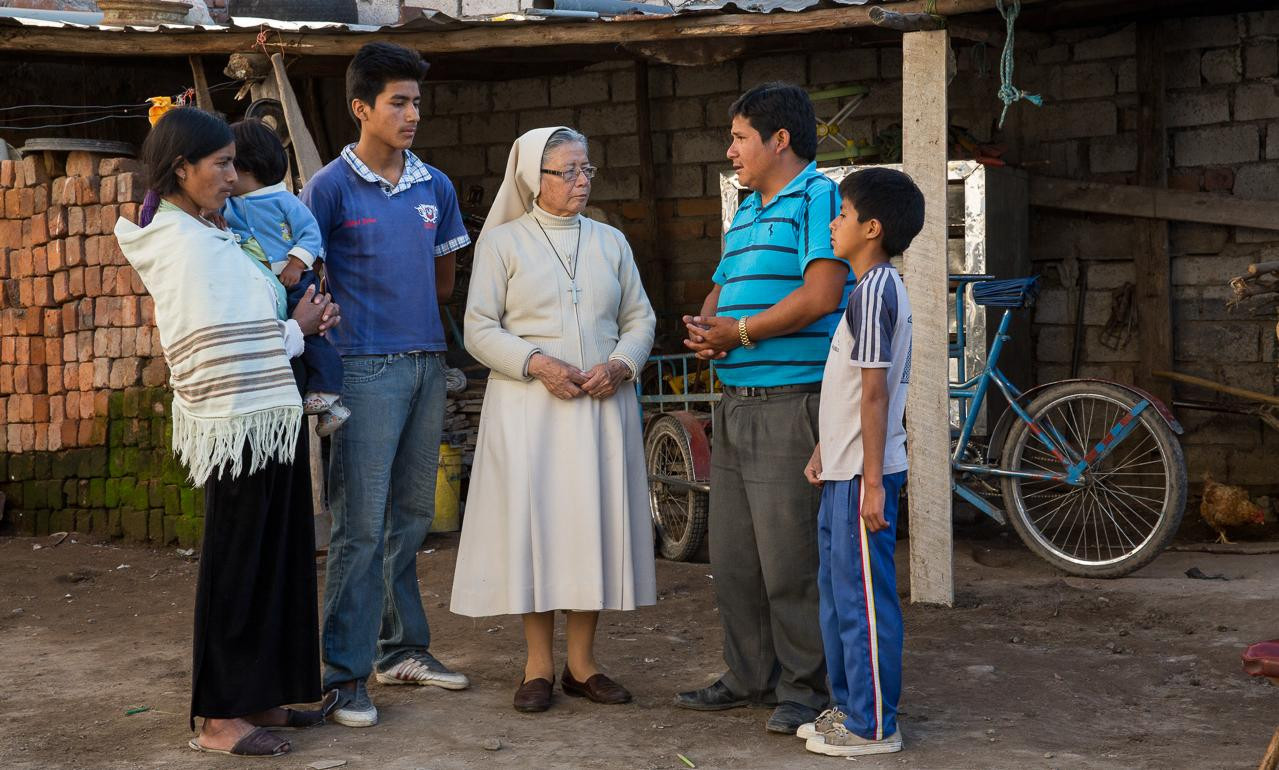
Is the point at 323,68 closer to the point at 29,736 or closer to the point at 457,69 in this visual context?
the point at 457,69

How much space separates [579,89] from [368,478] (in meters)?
6.01

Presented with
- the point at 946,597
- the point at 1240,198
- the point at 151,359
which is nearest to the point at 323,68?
the point at 151,359

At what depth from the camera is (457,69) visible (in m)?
9.12

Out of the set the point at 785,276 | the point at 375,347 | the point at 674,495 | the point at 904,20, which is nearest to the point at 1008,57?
the point at 904,20

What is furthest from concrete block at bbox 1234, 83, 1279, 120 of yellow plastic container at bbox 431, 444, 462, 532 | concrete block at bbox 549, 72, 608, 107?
yellow plastic container at bbox 431, 444, 462, 532

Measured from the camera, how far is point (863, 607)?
156 inches

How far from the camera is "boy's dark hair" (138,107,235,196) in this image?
3881mm

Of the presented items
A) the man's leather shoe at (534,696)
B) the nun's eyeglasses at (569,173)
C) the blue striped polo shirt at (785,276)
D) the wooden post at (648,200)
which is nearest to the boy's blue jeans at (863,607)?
the blue striped polo shirt at (785,276)

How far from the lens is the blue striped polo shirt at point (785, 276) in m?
4.27

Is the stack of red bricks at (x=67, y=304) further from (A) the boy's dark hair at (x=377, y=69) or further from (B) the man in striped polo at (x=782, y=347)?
(B) the man in striped polo at (x=782, y=347)

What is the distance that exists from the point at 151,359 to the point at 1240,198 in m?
6.30

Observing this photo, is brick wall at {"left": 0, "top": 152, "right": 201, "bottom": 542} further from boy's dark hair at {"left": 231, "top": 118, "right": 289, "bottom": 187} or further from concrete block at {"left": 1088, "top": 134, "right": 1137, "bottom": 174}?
concrete block at {"left": 1088, "top": 134, "right": 1137, "bottom": 174}

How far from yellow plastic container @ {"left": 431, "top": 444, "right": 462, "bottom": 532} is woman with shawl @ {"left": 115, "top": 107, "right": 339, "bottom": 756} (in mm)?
4248

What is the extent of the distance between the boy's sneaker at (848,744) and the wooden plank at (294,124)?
4677 mm
